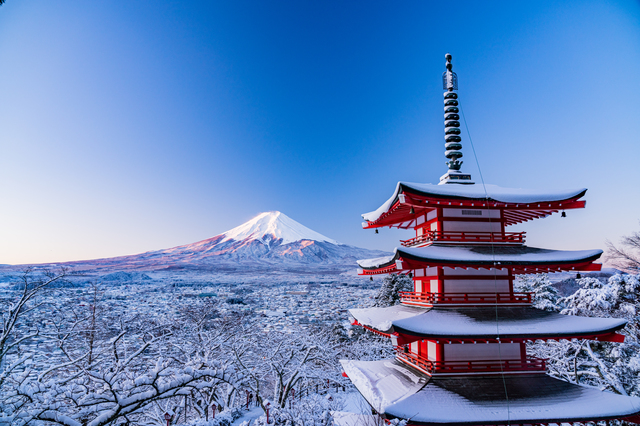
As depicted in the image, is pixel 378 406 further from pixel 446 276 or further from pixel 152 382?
pixel 152 382

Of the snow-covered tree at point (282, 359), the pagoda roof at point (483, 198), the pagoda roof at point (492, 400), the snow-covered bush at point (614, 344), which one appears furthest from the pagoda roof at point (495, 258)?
the snow-covered tree at point (282, 359)

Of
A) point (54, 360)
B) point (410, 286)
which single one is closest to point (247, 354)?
point (54, 360)

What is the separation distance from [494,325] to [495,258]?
1.66 metres

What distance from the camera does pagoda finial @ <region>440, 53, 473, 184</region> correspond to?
10.1 m

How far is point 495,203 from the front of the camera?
8.22 meters

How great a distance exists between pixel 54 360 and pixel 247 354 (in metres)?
10.4

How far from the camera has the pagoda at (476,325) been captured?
22.6 feet

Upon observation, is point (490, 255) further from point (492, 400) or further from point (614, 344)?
point (614, 344)

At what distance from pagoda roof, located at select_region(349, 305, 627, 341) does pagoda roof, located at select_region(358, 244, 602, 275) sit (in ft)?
4.08

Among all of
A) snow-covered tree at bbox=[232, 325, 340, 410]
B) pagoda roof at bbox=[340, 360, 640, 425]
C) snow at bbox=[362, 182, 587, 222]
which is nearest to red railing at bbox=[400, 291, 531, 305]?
pagoda roof at bbox=[340, 360, 640, 425]

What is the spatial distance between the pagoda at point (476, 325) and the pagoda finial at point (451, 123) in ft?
2.38

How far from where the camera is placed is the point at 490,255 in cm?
810

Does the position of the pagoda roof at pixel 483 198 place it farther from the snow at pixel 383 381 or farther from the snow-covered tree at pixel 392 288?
the snow-covered tree at pixel 392 288

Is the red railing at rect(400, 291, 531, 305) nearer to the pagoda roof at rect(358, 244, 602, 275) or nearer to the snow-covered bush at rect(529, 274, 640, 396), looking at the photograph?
the pagoda roof at rect(358, 244, 602, 275)
